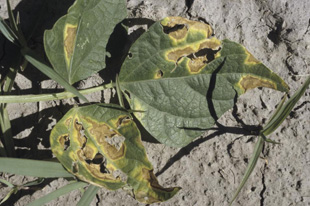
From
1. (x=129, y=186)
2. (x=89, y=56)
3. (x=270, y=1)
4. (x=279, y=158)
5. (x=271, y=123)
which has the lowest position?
(x=129, y=186)

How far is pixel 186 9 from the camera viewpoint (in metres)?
1.63

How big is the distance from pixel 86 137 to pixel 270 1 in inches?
32.1

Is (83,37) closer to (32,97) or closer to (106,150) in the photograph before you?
(32,97)

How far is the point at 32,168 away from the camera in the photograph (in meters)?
1.46

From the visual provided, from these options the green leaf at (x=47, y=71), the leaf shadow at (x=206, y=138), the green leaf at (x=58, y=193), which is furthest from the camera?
the leaf shadow at (x=206, y=138)

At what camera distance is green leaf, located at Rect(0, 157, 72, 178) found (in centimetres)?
143

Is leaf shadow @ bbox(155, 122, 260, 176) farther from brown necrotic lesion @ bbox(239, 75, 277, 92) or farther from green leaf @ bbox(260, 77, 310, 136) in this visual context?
brown necrotic lesion @ bbox(239, 75, 277, 92)

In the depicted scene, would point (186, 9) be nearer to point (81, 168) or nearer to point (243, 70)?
point (243, 70)

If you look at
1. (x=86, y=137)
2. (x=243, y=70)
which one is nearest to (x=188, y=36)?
(x=243, y=70)

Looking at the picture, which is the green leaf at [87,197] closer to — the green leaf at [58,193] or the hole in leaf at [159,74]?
the green leaf at [58,193]

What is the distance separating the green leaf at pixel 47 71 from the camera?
4.60ft

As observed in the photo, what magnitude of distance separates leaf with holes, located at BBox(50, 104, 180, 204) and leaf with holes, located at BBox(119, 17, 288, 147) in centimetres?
9

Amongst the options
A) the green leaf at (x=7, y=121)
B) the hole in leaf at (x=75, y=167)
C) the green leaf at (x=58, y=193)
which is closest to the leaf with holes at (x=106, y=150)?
the hole in leaf at (x=75, y=167)

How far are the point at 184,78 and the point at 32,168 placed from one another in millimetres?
575
